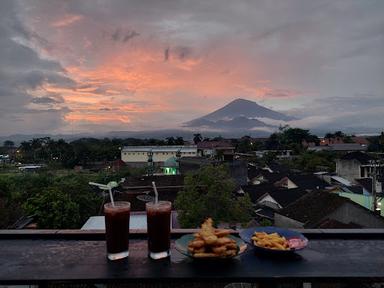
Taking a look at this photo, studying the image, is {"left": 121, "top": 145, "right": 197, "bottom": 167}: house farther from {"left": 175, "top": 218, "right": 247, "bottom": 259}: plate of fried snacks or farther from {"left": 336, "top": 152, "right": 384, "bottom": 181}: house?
{"left": 175, "top": 218, "right": 247, "bottom": 259}: plate of fried snacks

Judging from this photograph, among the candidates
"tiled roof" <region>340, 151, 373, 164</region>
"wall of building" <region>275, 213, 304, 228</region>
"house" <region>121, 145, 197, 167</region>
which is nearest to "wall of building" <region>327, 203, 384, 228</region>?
"wall of building" <region>275, 213, 304, 228</region>

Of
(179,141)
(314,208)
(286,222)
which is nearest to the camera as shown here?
(314,208)

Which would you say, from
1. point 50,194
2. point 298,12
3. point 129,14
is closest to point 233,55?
point 298,12

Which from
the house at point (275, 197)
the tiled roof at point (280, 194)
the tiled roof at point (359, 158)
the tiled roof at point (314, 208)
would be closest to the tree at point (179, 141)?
the tiled roof at point (359, 158)

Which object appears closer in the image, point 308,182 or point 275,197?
point 275,197

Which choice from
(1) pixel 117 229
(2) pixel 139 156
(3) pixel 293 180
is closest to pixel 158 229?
(1) pixel 117 229

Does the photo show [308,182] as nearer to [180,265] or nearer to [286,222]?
[286,222]
